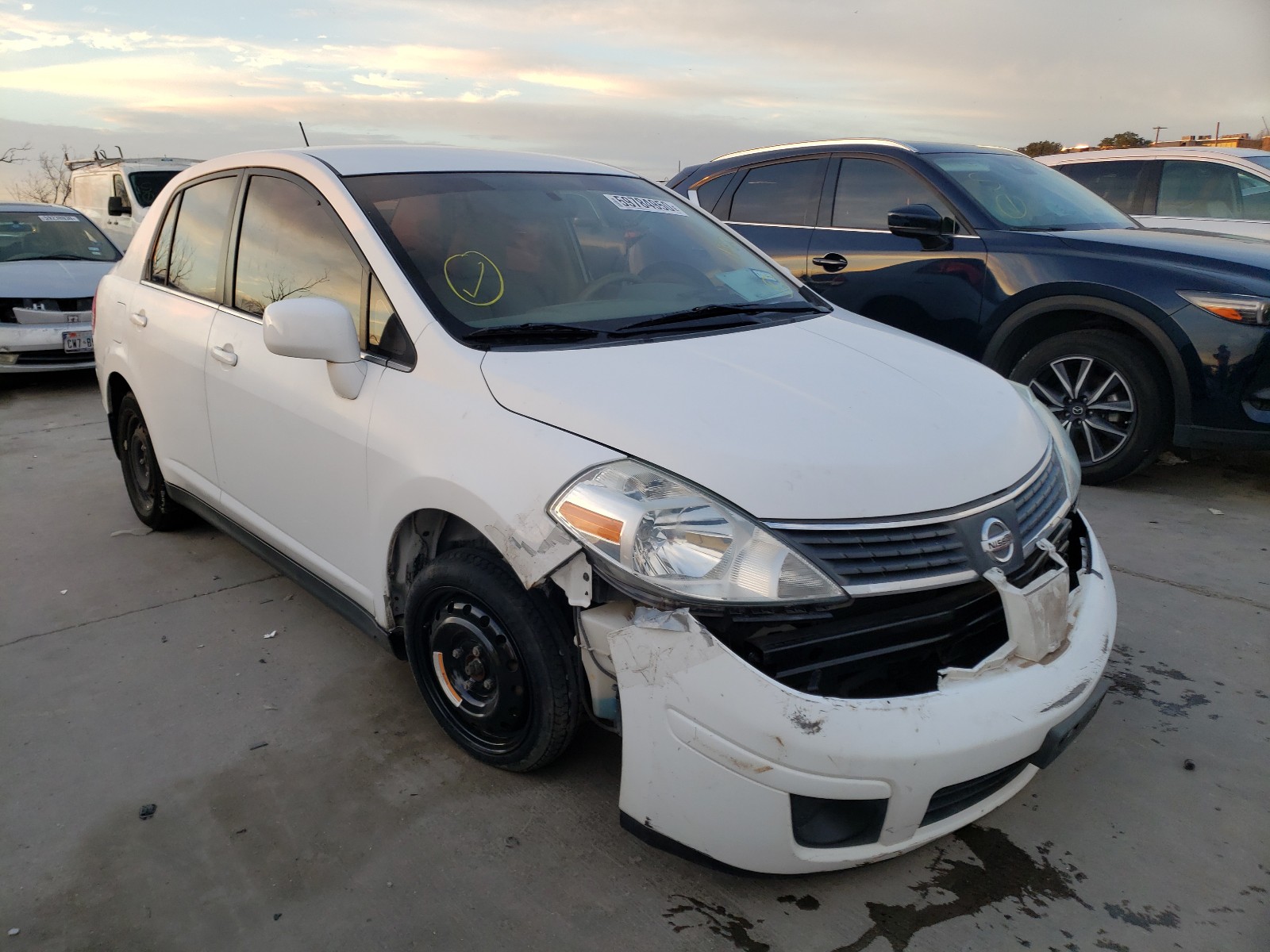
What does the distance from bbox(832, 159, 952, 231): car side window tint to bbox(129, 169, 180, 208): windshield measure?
10.7m

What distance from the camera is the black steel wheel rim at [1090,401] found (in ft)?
15.8

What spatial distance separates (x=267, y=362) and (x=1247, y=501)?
185 inches

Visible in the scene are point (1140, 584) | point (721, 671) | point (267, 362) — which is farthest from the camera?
point (1140, 584)

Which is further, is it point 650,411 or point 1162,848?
point 1162,848

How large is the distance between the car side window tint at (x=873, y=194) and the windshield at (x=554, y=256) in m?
2.44

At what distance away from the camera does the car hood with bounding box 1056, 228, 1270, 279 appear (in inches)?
179

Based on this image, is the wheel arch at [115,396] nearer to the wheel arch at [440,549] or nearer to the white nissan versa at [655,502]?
the white nissan versa at [655,502]

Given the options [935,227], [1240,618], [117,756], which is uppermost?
[935,227]

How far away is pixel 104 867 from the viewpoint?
2277 millimetres

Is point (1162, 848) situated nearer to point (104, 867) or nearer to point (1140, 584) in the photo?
point (1140, 584)

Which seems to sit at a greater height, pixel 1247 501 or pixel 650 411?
pixel 650 411

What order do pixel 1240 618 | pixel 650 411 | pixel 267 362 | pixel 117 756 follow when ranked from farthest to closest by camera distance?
pixel 1240 618
pixel 267 362
pixel 117 756
pixel 650 411

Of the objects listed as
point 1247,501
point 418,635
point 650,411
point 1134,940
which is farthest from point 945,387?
point 1247,501

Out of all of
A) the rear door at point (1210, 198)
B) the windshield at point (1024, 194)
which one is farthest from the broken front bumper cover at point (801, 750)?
the rear door at point (1210, 198)
